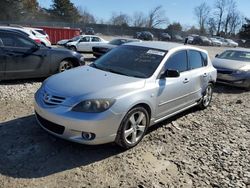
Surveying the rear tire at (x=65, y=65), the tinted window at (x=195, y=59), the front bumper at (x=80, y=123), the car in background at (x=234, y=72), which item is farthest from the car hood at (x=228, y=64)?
the front bumper at (x=80, y=123)

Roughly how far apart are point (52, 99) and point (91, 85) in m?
0.59

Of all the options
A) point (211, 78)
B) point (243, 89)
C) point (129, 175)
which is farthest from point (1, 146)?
point (243, 89)

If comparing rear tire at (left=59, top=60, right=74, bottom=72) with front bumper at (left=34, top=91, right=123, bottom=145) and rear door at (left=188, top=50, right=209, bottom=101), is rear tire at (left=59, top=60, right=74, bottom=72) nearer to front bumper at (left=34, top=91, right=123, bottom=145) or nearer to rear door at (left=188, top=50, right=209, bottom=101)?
rear door at (left=188, top=50, right=209, bottom=101)

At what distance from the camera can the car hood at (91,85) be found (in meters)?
4.11

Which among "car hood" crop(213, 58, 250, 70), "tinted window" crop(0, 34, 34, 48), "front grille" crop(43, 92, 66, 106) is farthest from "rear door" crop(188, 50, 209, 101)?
"tinted window" crop(0, 34, 34, 48)

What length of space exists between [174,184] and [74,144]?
1599 millimetres

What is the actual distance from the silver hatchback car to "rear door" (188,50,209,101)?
22mm

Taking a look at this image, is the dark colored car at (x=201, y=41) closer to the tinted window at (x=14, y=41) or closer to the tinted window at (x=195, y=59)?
the tinted window at (x=14, y=41)

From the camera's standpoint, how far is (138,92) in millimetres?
4402

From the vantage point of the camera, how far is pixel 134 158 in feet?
14.1

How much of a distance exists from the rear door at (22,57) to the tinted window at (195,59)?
160 inches

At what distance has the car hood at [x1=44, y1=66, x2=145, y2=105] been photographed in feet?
13.5

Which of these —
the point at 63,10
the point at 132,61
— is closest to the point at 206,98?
the point at 132,61

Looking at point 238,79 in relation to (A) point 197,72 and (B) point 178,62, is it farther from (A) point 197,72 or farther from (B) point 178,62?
(B) point 178,62
